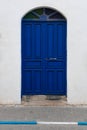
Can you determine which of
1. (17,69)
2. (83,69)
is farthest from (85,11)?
(17,69)

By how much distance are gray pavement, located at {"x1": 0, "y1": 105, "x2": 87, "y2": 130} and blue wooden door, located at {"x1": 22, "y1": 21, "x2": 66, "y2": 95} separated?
2.75ft

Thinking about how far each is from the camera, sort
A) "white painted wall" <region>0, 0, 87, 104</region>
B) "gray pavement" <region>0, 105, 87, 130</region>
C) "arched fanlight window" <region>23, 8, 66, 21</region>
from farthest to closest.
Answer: "arched fanlight window" <region>23, 8, 66, 21</region> < "white painted wall" <region>0, 0, 87, 104</region> < "gray pavement" <region>0, 105, 87, 130</region>

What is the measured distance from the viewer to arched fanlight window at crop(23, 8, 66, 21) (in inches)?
498

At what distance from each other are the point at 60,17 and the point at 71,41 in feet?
2.76

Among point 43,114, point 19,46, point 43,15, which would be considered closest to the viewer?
point 43,114

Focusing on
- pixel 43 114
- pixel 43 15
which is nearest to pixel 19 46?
pixel 43 15

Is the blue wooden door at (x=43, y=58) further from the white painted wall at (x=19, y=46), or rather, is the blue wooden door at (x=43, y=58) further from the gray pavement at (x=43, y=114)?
the gray pavement at (x=43, y=114)

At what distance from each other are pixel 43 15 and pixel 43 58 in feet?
4.07

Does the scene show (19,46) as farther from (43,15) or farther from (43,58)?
(43,15)

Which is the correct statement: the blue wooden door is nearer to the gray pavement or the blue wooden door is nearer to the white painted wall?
the white painted wall

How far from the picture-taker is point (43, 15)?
1267cm

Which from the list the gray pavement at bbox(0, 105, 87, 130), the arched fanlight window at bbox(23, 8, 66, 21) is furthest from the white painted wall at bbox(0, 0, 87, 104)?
the gray pavement at bbox(0, 105, 87, 130)

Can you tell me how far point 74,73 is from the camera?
12.5 meters

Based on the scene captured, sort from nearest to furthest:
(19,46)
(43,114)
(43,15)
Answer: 1. (43,114)
2. (19,46)
3. (43,15)
